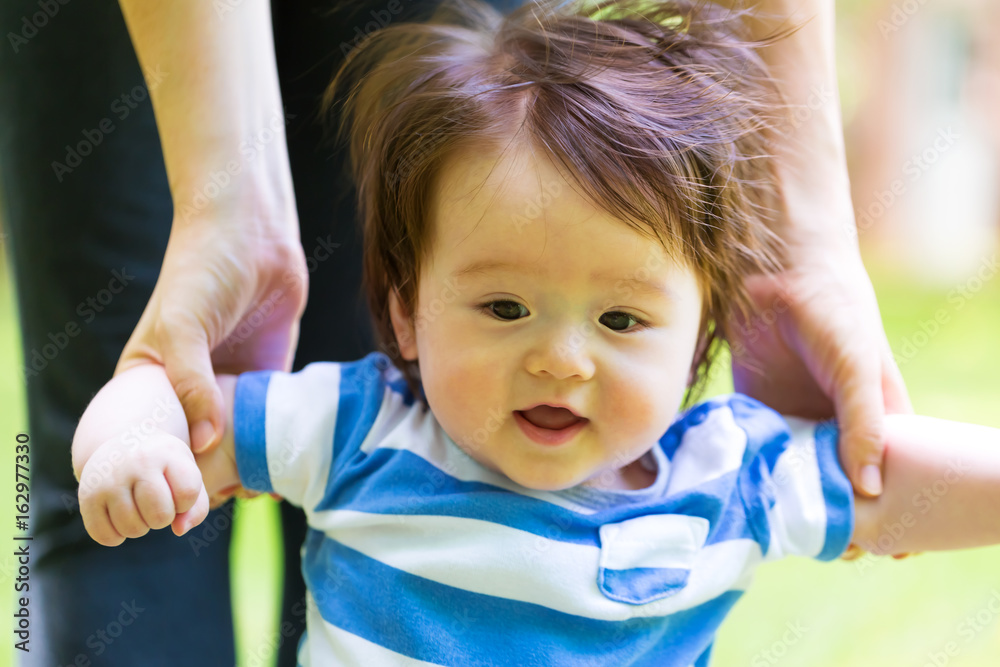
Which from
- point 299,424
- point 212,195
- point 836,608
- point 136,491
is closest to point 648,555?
point 299,424

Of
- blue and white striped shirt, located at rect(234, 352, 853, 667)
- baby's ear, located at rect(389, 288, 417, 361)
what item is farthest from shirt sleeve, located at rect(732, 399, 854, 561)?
baby's ear, located at rect(389, 288, 417, 361)

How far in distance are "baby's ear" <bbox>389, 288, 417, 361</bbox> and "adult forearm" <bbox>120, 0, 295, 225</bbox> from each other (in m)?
0.17

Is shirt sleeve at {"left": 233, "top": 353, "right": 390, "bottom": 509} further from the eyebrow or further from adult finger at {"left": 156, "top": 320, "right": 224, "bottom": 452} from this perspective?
the eyebrow

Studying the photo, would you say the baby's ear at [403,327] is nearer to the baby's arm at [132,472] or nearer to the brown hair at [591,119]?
the brown hair at [591,119]

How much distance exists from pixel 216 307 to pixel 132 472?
20 cm

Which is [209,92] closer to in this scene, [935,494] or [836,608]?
[935,494]

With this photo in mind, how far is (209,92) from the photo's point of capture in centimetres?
83

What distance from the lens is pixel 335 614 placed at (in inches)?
31.4

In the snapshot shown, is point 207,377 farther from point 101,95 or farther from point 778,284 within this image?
point 778,284

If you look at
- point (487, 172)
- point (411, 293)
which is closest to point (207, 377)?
point (411, 293)

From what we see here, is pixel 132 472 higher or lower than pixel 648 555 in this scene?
higher

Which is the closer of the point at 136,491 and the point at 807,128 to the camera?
the point at 136,491

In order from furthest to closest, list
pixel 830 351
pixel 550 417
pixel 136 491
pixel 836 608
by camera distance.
Answer: pixel 836 608
pixel 830 351
pixel 550 417
pixel 136 491

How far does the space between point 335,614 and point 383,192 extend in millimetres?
434
